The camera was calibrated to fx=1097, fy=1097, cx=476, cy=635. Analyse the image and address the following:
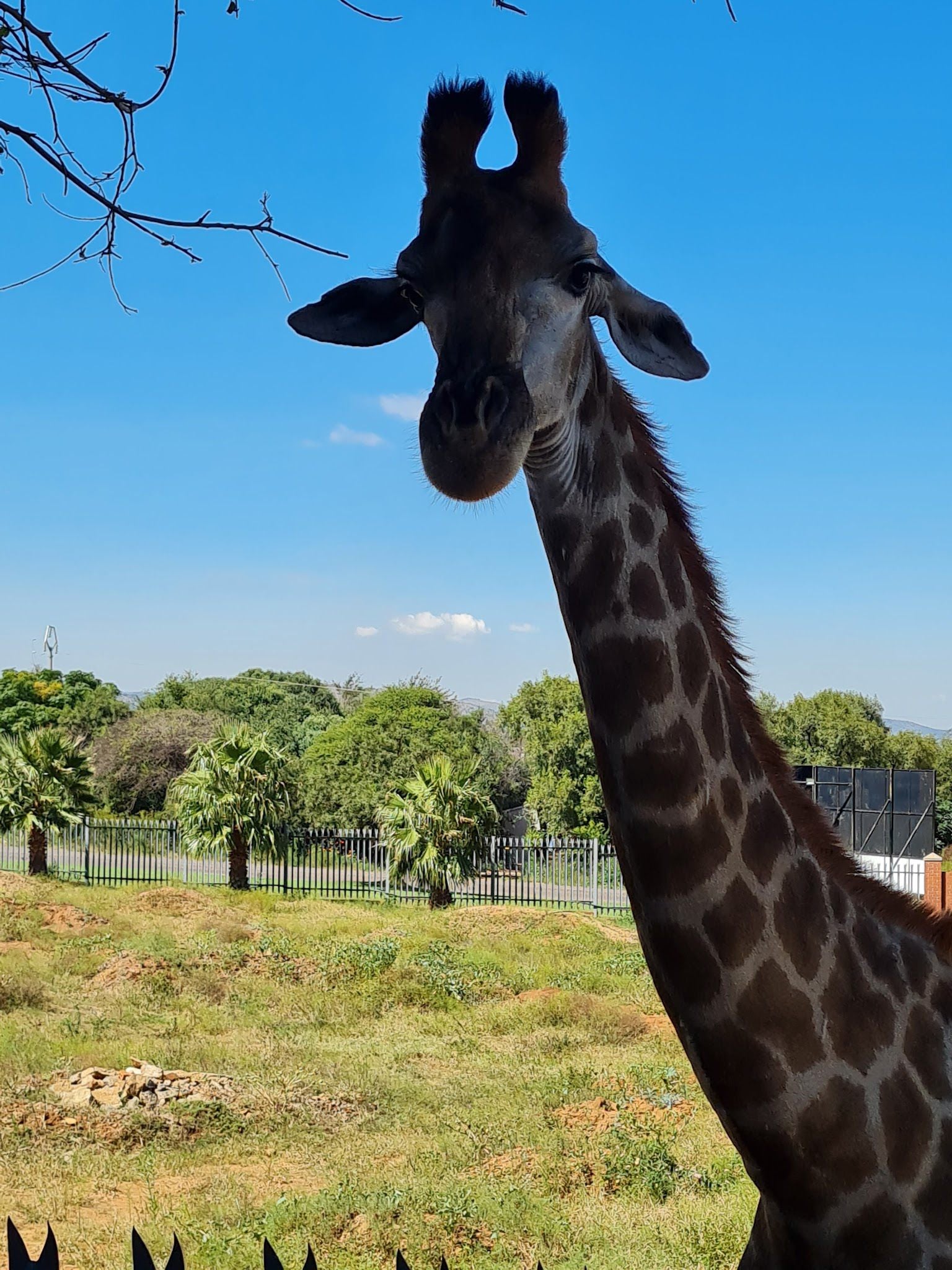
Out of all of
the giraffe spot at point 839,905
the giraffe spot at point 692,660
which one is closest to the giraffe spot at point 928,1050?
the giraffe spot at point 839,905

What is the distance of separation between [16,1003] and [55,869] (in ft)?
36.7

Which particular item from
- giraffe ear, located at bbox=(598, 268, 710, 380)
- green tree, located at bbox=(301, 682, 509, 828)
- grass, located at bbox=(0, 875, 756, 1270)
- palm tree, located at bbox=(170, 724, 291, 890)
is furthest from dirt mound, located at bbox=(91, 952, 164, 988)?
green tree, located at bbox=(301, 682, 509, 828)

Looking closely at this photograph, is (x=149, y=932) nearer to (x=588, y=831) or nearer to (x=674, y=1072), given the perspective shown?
(x=674, y=1072)

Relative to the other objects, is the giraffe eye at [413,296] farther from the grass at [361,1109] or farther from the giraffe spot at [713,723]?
the grass at [361,1109]

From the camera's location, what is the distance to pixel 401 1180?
6613 millimetres

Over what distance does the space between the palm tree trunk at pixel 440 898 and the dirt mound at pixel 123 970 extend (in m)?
7.49

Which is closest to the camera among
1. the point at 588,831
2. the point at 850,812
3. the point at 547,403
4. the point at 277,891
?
the point at 547,403

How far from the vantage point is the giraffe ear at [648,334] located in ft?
6.52

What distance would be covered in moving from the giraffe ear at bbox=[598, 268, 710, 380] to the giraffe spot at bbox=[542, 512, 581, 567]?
1.00ft

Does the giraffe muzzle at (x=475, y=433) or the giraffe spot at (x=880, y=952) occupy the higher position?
the giraffe muzzle at (x=475, y=433)

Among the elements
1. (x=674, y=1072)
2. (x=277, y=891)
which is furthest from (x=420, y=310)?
(x=277, y=891)

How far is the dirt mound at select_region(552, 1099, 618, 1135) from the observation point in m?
7.61

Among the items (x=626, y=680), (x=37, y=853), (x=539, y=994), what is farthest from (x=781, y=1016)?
(x=37, y=853)

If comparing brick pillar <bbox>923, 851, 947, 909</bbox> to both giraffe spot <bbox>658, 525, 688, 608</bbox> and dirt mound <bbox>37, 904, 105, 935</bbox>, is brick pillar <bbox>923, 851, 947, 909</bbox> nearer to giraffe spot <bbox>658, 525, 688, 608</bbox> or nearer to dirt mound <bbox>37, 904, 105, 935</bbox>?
dirt mound <bbox>37, 904, 105, 935</bbox>
